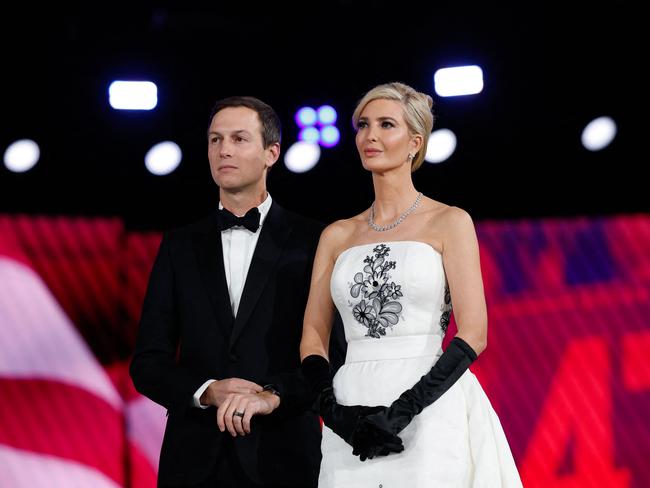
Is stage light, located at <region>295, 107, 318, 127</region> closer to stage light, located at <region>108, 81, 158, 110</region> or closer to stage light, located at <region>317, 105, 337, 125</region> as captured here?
stage light, located at <region>317, 105, 337, 125</region>

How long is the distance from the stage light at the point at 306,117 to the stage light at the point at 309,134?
0.03 m

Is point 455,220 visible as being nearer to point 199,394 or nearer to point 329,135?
point 199,394

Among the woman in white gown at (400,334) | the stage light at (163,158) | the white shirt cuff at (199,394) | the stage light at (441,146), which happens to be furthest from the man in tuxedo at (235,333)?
the stage light at (441,146)

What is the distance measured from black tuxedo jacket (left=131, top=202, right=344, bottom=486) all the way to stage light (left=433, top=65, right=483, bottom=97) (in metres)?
2.63

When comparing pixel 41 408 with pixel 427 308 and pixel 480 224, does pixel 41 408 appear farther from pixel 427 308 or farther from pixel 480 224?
pixel 427 308

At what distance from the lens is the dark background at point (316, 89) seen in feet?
16.8

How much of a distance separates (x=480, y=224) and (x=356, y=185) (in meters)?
0.86

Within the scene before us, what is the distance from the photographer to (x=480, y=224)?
580 cm

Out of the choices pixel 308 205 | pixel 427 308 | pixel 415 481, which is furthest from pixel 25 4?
pixel 415 481

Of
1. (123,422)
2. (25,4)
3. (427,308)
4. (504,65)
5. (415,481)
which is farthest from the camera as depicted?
(123,422)

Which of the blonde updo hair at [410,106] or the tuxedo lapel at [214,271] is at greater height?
the blonde updo hair at [410,106]

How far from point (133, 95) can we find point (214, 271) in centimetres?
268

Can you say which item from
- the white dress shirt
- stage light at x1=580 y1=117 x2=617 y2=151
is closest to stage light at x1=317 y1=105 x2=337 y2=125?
stage light at x1=580 y1=117 x2=617 y2=151

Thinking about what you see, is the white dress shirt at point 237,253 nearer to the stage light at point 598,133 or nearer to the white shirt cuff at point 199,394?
the white shirt cuff at point 199,394
